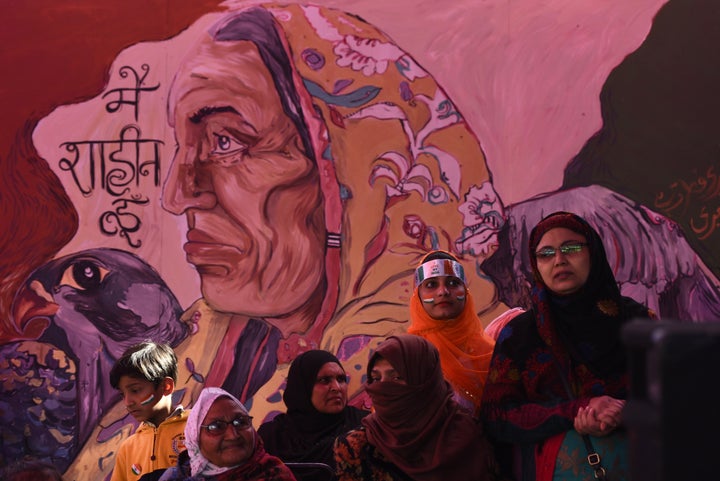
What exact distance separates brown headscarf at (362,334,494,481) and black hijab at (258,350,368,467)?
2.50 ft

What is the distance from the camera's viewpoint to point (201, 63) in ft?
15.8

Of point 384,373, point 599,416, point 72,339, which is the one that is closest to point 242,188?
point 72,339

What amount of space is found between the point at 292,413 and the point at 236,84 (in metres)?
2.04

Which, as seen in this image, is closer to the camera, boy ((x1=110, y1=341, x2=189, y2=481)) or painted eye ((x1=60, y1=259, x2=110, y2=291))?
boy ((x1=110, y1=341, x2=189, y2=481))

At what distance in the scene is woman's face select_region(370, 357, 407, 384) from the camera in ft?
8.30

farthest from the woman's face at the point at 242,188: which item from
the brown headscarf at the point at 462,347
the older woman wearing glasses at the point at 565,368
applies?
the older woman wearing glasses at the point at 565,368

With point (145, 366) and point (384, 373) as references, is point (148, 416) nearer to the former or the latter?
point (145, 366)

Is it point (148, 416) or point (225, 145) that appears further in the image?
point (225, 145)

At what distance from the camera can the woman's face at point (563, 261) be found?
238 centimetres

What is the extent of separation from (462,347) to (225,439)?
0.85 metres

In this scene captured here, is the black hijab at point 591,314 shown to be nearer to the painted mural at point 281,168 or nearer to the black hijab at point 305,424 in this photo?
the black hijab at point 305,424

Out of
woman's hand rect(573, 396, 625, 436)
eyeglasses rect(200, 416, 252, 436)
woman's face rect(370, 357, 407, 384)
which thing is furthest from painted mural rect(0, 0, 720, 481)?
woman's hand rect(573, 396, 625, 436)

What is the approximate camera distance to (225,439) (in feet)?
9.00

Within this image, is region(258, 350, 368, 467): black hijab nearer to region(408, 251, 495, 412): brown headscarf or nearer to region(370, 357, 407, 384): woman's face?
region(408, 251, 495, 412): brown headscarf
